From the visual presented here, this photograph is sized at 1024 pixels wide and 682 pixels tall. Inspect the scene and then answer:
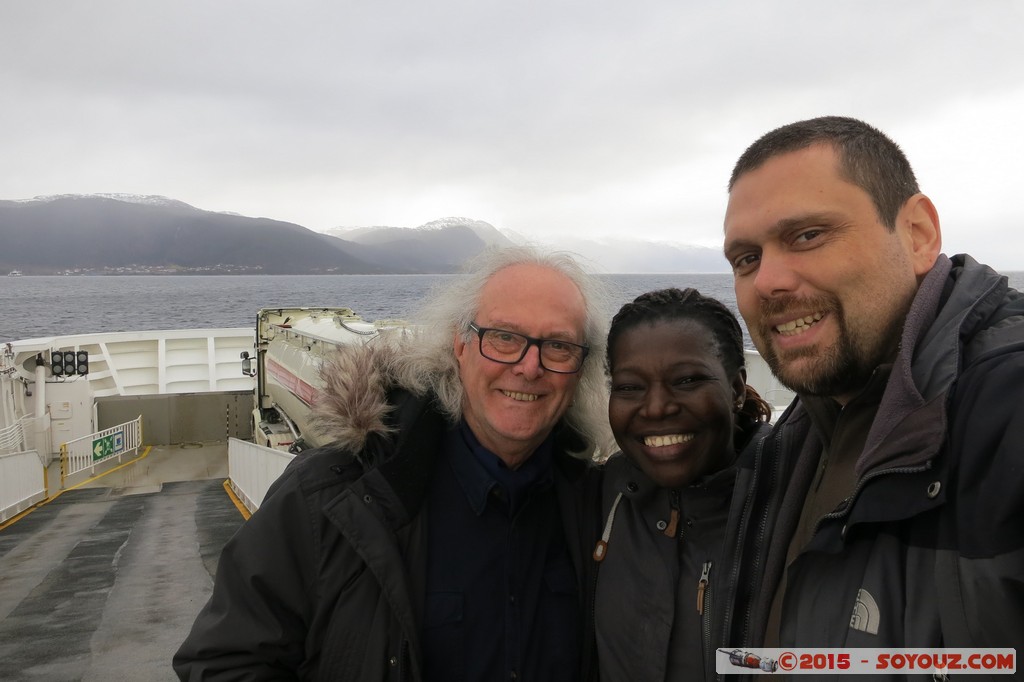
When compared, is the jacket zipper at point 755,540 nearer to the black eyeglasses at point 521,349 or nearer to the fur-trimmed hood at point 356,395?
the black eyeglasses at point 521,349

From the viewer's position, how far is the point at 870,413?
1.71m

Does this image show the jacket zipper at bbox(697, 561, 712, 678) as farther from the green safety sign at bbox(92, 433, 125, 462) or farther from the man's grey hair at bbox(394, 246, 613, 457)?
the green safety sign at bbox(92, 433, 125, 462)

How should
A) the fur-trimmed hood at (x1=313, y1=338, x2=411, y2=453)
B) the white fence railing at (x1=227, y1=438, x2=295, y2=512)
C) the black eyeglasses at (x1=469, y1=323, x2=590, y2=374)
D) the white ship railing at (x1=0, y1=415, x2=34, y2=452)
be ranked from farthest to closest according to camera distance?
the white ship railing at (x1=0, y1=415, x2=34, y2=452) < the white fence railing at (x1=227, y1=438, x2=295, y2=512) < the black eyeglasses at (x1=469, y1=323, x2=590, y2=374) < the fur-trimmed hood at (x1=313, y1=338, x2=411, y2=453)

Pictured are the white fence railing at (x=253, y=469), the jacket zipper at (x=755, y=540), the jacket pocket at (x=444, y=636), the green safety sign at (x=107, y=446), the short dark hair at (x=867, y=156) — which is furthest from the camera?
the green safety sign at (x=107, y=446)

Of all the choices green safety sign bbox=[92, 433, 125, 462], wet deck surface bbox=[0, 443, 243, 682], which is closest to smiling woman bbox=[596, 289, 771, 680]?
wet deck surface bbox=[0, 443, 243, 682]

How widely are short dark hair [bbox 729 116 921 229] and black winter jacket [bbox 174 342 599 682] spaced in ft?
5.47

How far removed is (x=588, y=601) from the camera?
7.74 ft

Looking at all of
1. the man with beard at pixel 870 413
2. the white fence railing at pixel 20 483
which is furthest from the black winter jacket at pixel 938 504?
the white fence railing at pixel 20 483

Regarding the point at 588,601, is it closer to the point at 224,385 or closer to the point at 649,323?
the point at 649,323

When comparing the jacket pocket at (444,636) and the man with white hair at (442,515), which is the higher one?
the man with white hair at (442,515)

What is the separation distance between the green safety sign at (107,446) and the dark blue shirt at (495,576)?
1780cm

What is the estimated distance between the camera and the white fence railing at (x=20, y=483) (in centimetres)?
1164

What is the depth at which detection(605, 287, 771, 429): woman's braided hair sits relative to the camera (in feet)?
7.53

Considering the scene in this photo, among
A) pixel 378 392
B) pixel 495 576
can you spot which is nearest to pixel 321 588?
pixel 495 576
